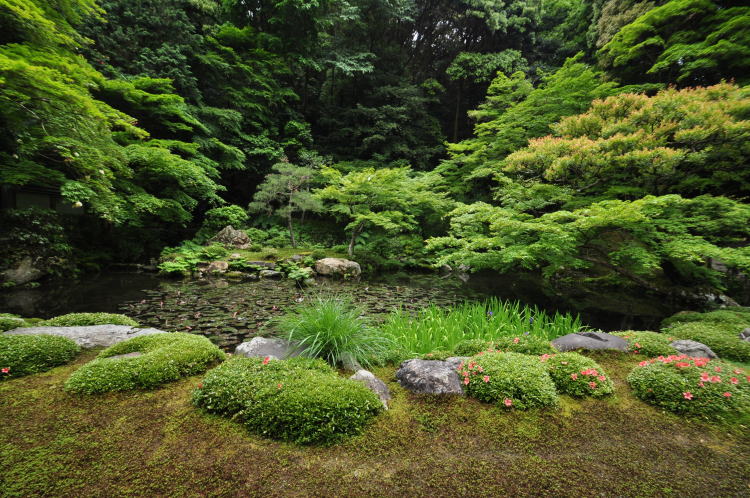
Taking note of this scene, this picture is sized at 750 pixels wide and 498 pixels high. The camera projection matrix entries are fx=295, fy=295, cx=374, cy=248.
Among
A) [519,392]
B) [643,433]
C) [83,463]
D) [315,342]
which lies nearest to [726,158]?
[643,433]

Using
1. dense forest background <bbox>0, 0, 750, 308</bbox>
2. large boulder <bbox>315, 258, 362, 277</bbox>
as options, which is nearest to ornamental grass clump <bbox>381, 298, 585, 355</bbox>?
dense forest background <bbox>0, 0, 750, 308</bbox>

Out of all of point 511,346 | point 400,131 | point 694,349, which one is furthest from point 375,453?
point 400,131

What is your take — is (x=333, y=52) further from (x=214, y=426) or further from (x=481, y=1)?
(x=214, y=426)

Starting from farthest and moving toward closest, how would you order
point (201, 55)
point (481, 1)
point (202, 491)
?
point (481, 1) < point (201, 55) < point (202, 491)

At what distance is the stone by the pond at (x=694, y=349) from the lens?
3.11 m

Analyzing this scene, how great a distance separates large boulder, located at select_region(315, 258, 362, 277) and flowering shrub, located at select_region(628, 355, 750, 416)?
887 cm

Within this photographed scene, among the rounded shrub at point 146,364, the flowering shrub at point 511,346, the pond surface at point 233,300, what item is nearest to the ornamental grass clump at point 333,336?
the rounded shrub at point 146,364

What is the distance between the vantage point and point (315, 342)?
2.76 metres

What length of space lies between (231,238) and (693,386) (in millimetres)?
13826

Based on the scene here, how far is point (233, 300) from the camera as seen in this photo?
696cm

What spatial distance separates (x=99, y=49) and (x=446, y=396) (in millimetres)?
14925

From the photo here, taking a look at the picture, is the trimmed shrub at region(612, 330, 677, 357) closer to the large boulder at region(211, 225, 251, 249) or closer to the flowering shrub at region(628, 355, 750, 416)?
the flowering shrub at region(628, 355, 750, 416)

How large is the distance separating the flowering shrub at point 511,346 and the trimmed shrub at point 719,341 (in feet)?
6.60

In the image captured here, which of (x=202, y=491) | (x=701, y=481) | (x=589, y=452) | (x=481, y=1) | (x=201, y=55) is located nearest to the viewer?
(x=202, y=491)
